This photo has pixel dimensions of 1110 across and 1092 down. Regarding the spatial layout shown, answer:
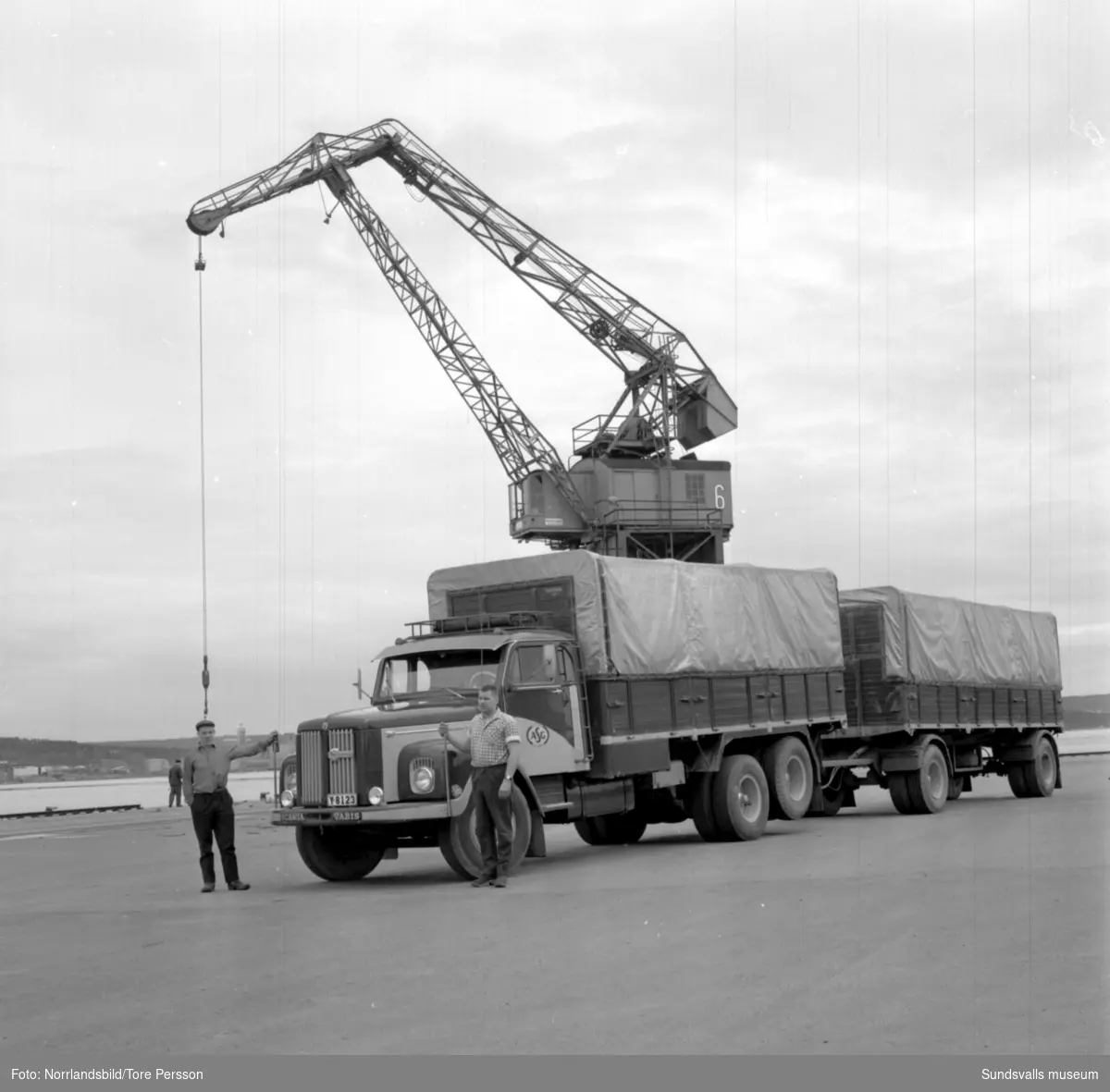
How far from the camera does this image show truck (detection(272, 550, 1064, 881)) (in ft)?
51.8

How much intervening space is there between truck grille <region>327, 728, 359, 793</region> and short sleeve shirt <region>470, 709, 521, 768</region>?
→ 1.42 m

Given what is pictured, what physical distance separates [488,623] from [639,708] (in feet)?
6.96

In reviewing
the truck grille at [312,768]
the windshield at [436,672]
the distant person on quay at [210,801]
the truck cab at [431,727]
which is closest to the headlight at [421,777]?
the truck cab at [431,727]

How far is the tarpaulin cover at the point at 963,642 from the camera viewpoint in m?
24.5

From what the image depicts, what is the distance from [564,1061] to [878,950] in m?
3.47

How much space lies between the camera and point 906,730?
23891 mm

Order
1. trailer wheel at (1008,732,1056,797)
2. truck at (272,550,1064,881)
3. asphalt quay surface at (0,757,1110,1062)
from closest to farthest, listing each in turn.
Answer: asphalt quay surface at (0,757,1110,1062)
truck at (272,550,1064,881)
trailer wheel at (1008,732,1056,797)

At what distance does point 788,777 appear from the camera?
69.1 feet

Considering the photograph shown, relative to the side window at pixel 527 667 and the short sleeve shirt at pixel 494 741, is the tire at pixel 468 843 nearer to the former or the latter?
the short sleeve shirt at pixel 494 741

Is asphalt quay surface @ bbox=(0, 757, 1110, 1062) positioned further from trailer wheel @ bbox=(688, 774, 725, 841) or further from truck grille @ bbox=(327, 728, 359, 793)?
trailer wheel @ bbox=(688, 774, 725, 841)

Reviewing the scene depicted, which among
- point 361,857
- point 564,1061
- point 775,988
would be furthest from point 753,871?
point 564,1061

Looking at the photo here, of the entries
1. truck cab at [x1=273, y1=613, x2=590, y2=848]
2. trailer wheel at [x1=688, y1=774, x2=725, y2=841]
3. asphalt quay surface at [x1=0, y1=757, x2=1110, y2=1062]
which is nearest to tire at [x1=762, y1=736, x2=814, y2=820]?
trailer wheel at [x1=688, y1=774, x2=725, y2=841]

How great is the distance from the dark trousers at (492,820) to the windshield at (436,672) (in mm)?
1804

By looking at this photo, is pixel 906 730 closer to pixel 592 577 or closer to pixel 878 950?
pixel 592 577
